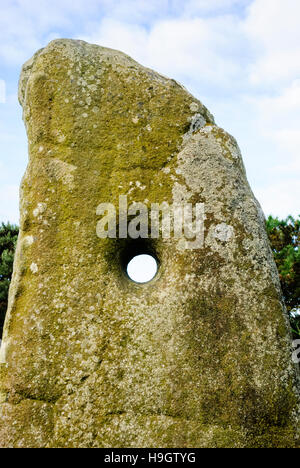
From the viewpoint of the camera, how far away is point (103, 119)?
10.2 feet

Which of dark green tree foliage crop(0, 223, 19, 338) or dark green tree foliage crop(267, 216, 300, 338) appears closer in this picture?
dark green tree foliage crop(267, 216, 300, 338)

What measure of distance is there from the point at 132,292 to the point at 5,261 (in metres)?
7.89

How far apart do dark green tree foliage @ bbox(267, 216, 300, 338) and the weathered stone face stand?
18.9 feet

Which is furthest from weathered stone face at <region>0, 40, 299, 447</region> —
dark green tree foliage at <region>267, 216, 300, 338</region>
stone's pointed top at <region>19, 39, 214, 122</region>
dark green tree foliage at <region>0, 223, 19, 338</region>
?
dark green tree foliage at <region>0, 223, 19, 338</region>

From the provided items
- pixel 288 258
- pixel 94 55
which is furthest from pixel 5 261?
pixel 94 55

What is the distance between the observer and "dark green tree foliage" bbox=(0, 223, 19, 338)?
9.82m

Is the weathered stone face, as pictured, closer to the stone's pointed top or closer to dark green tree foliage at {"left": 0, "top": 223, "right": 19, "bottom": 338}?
the stone's pointed top

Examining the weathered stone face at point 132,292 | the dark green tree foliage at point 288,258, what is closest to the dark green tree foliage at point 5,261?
the dark green tree foliage at point 288,258

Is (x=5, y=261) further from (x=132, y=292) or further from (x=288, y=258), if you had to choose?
(x=132, y=292)

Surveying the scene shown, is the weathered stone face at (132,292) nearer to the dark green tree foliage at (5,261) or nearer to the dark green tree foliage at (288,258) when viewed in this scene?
the dark green tree foliage at (288,258)

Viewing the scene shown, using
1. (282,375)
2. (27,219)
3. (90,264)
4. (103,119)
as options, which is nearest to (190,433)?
(282,375)

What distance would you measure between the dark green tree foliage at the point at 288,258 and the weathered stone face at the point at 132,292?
18.9ft

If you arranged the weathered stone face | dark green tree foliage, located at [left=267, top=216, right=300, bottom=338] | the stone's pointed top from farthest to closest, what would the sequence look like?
1. dark green tree foliage, located at [left=267, top=216, right=300, bottom=338]
2. the stone's pointed top
3. the weathered stone face

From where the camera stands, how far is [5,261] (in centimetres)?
991
